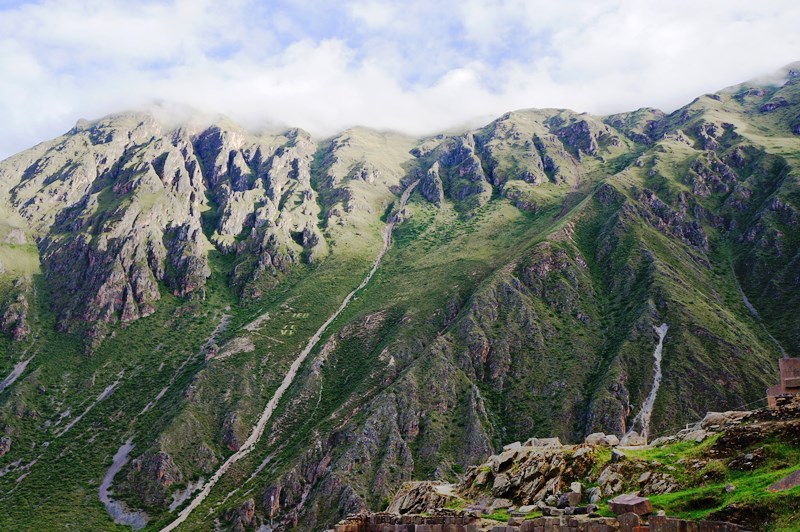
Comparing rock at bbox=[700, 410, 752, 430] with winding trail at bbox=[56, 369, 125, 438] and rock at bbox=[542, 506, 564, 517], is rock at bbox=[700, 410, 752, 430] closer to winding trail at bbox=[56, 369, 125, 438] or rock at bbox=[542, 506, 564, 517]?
rock at bbox=[542, 506, 564, 517]

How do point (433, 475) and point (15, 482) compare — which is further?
point (15, 482)

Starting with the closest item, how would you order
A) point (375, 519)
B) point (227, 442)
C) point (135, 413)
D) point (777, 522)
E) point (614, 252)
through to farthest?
point (777, 522)
point (375, 519)
point (227, 442)
point (135, 413)
point (614, 252)

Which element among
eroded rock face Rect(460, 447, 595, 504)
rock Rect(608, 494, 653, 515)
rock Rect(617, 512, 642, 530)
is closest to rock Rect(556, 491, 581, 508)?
eroded rock face Rect(460, 447, 595, 504)

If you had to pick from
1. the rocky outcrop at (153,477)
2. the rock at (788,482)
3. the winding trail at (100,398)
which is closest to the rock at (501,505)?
the rock at (788,482)

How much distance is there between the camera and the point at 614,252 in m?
197

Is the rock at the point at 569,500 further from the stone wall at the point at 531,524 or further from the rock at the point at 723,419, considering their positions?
the rock at the point at 723,419

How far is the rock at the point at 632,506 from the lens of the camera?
30422 millimetres

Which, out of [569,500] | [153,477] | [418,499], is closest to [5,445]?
[153,477]

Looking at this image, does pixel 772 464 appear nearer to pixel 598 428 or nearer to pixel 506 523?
pixel 506 523

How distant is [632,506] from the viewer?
100 feet

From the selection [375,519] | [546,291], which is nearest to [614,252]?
[546,291]

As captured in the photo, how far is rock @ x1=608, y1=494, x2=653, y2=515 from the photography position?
99.8 feet

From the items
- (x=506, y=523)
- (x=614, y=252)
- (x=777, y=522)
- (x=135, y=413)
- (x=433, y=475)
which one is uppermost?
(x=614, y=252)

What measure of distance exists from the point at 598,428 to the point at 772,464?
108398 mm
